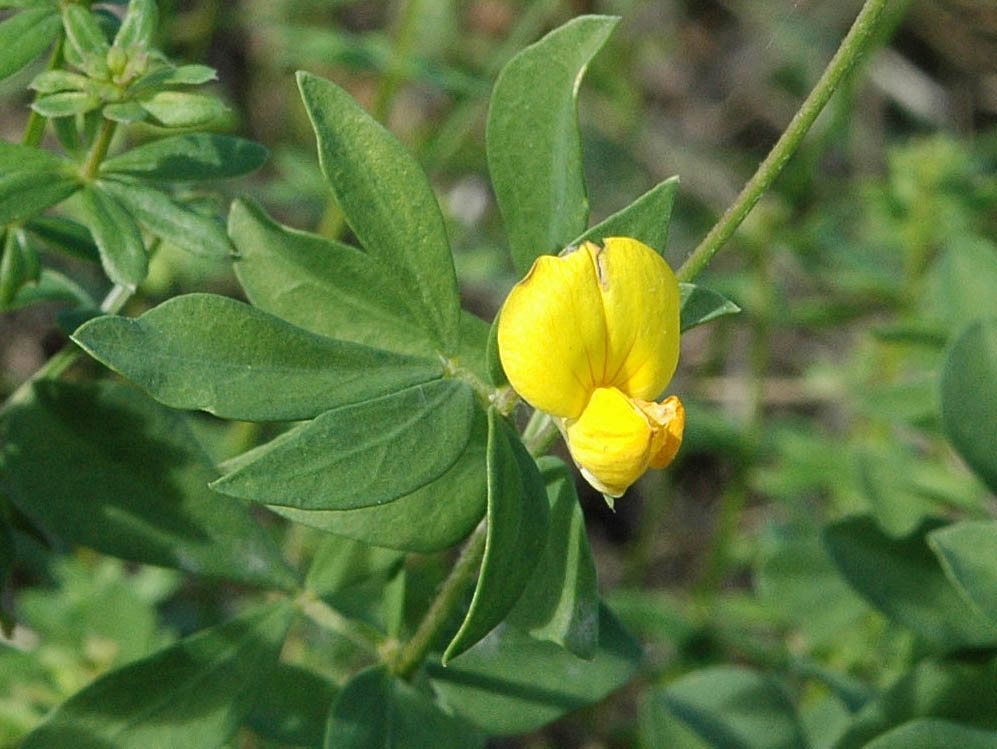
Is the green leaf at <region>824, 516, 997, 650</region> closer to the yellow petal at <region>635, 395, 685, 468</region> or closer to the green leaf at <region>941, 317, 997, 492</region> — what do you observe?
the green leaf at <region>941, 317, 997, 492</region>

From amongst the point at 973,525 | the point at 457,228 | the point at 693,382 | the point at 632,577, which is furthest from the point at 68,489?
the point at 693,382

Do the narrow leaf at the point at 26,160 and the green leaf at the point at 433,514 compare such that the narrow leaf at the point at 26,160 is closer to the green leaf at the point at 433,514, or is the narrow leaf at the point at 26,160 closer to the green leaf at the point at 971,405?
the green leaf at the point at 433,514

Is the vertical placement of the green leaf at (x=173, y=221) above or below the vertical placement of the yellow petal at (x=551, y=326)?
below

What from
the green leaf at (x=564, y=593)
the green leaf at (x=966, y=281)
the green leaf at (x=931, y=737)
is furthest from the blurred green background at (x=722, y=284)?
the green leaf at (x=564, y=593)

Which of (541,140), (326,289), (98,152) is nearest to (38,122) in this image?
(98,152)

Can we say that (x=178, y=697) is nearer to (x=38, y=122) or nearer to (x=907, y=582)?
(x=38, y=122)

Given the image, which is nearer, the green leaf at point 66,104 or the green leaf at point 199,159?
the green leaf at point 66,104
